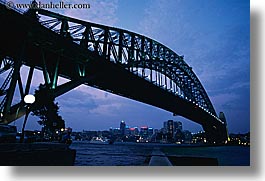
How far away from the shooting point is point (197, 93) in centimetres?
3303

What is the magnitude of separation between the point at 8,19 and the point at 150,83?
29.2ft

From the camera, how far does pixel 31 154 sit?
523cm

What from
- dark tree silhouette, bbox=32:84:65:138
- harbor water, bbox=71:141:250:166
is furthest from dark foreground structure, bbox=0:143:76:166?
harbor water, bbox=71:141:250:166

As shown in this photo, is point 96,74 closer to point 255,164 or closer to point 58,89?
point 58,89

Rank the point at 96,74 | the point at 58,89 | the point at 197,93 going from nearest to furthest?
the point at 58,89, the point at 96,74, the point at 197,93

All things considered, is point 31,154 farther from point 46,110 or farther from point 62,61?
point 46,110

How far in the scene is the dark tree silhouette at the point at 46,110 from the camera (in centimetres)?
762

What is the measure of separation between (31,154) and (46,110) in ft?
24.9

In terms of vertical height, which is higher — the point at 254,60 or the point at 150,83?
the point at 150,83

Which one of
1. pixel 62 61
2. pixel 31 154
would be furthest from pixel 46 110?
pixel 31 154

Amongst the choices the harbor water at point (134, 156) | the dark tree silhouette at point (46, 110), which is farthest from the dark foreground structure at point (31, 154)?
the harbor water at point (134, 156)

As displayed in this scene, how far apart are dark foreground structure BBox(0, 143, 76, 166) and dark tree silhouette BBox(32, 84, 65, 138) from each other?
150cm

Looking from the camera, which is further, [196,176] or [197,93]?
[197,93]

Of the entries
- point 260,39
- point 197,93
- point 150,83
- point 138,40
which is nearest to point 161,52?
point 138,40
